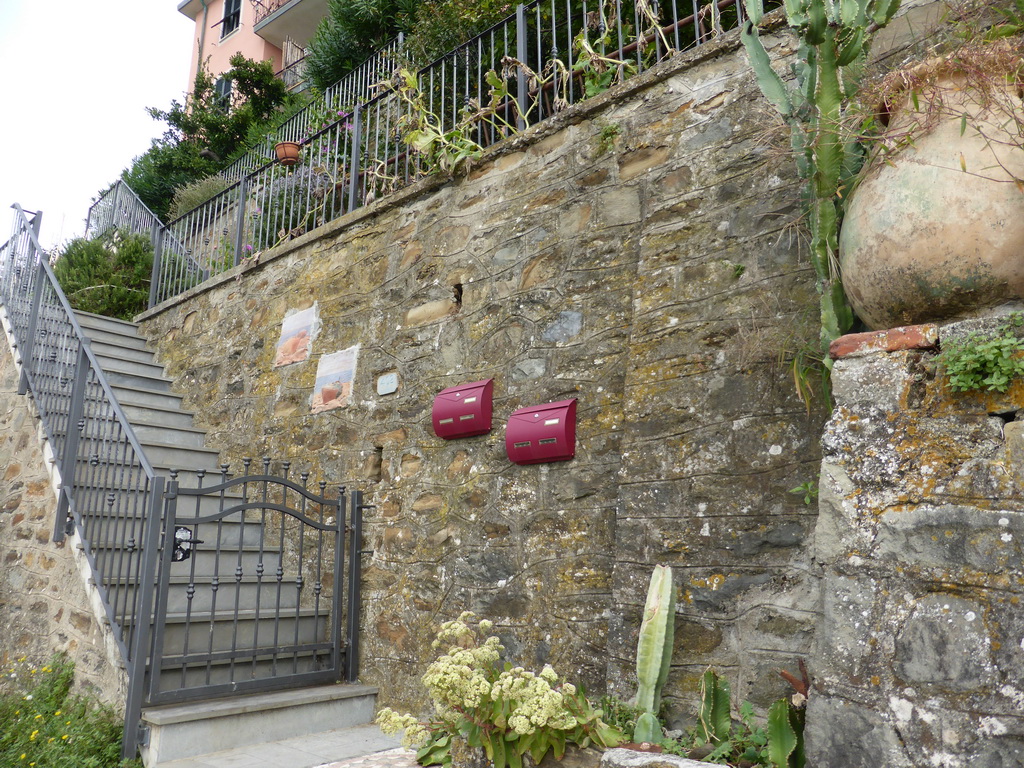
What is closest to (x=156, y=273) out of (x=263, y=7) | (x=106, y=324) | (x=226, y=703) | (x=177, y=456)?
(x=106, y=324)

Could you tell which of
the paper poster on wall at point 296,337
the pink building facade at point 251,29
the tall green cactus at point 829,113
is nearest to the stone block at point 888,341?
the tall green cactus at point 829,113

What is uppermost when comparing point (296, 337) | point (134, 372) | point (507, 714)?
point (134, 372)

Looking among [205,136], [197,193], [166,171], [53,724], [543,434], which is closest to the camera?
[543,434]

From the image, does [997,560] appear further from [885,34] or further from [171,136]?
[171,136]

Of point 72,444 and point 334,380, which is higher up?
point 334,380

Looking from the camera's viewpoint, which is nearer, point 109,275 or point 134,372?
point 134,372

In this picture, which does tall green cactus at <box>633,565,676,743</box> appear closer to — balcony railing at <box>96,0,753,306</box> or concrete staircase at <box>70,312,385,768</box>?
concrete staircase at <box>70,312,385,768</box>

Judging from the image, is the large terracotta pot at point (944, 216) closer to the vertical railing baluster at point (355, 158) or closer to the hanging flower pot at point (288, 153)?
the vertical railing baluster at point (355, 158)

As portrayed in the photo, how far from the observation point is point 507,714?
2711 mm

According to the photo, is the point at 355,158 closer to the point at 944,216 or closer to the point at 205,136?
the point at 944,216

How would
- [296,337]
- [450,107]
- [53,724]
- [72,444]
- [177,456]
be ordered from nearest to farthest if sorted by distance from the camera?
[53,724] → [72,444] → [296,337] → [177,456] → [450,107]

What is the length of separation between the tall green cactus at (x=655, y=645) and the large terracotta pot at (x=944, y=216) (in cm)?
118

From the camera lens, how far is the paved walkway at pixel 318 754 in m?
3.32

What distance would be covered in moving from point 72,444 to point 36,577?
0.95 metres
